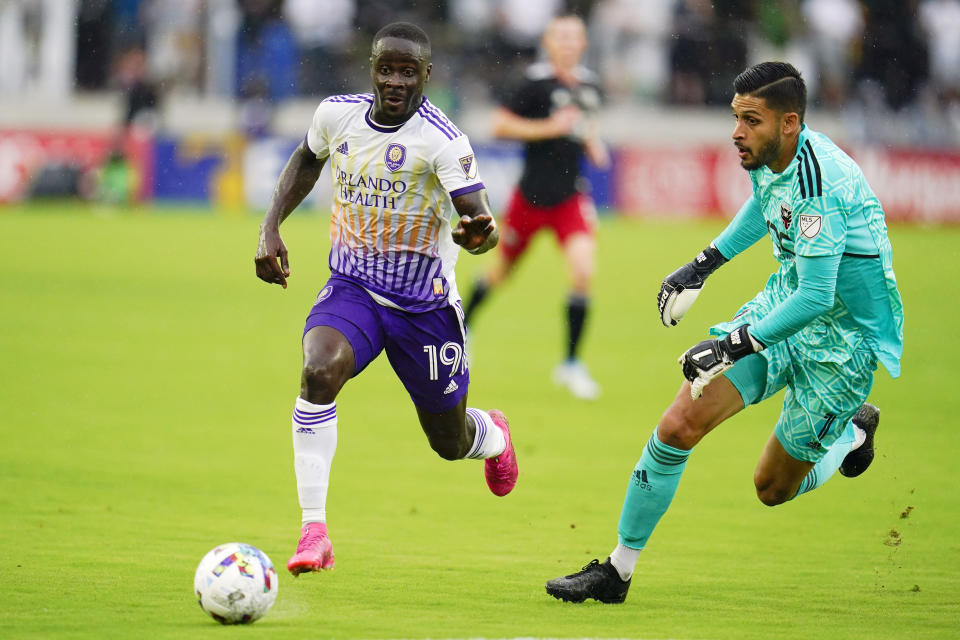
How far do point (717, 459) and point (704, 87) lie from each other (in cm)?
2198

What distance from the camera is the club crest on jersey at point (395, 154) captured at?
586cm

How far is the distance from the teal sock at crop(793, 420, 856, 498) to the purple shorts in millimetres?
1610

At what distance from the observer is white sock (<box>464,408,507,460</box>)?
6680mm

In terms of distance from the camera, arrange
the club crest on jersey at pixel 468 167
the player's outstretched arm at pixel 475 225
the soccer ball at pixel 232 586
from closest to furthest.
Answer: the soccer ball at pixel 232 586 < the player's outstretched arm at pixel 475 225 < the club crest on jersey at pixel 468 167

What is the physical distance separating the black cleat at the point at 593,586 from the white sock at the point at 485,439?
1.20 m

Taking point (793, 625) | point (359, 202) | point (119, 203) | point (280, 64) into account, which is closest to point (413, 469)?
point (359, 202)

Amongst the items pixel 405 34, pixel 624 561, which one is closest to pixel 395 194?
pixel 405 34

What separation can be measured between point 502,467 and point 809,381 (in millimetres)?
1904

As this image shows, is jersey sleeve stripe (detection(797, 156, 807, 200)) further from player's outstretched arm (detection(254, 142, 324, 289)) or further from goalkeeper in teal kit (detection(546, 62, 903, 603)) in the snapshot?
player's outstretched arm (detection(254, 142, 324, 289))

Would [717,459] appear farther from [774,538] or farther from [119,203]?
[119,203]

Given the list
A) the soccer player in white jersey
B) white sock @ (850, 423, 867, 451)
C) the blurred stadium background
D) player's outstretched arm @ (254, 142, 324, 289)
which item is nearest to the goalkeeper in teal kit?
white sock @ (850, 423, 867, 451)

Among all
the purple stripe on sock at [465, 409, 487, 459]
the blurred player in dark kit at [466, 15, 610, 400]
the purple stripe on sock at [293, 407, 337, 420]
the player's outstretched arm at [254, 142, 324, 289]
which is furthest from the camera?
the blurred player in dark kit at [466, 15, 610, 400]

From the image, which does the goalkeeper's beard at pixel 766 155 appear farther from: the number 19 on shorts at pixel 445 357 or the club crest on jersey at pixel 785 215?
the number 19 on shorts at pixel 445 357

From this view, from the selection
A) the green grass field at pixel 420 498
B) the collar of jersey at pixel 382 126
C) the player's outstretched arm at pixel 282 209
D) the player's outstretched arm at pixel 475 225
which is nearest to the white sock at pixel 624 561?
the green grass field at pixel 420 498
